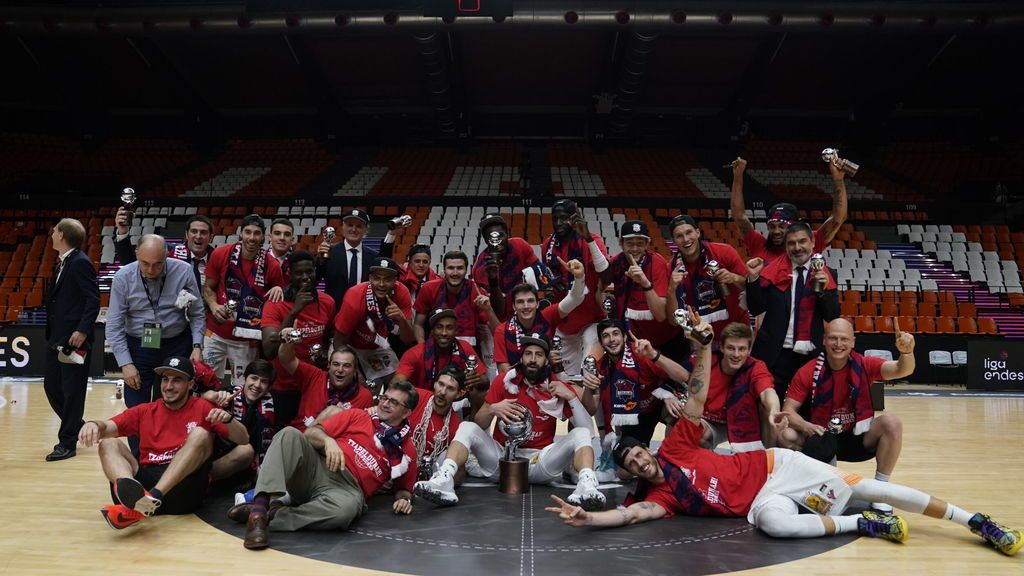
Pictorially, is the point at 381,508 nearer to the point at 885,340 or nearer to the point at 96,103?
the point at 885,340

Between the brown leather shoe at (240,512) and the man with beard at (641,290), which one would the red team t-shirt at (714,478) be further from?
the brown leather shoe at (240,512)

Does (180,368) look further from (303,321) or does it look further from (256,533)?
→ (303,321)

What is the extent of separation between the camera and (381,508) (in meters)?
4.78

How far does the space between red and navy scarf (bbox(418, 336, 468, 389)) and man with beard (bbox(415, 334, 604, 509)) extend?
1.31 ft

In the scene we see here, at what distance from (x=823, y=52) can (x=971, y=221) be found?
6.20 meters

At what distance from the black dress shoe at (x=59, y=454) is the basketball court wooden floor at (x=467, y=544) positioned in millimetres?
614

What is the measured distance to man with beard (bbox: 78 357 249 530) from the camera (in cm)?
429

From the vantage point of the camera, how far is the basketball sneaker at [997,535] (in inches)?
154

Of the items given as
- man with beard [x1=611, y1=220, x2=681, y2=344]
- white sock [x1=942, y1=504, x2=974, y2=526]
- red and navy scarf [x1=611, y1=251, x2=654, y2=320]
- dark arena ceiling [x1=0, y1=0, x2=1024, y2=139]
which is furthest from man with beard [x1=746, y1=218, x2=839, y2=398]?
dark arena ceiling [x1=0, y1=0, x2=1024, y2=139]

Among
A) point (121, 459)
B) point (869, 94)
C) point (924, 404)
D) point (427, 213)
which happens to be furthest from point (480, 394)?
point (869, 94)

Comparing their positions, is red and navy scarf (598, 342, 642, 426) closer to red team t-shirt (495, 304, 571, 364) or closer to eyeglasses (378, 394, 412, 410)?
red team t-shirt (495, 304, 571, 364)

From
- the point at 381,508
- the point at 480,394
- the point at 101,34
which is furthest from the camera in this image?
the point at 101,34

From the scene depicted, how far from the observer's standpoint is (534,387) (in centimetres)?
530

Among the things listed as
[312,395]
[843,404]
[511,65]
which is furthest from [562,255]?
[511,65]
